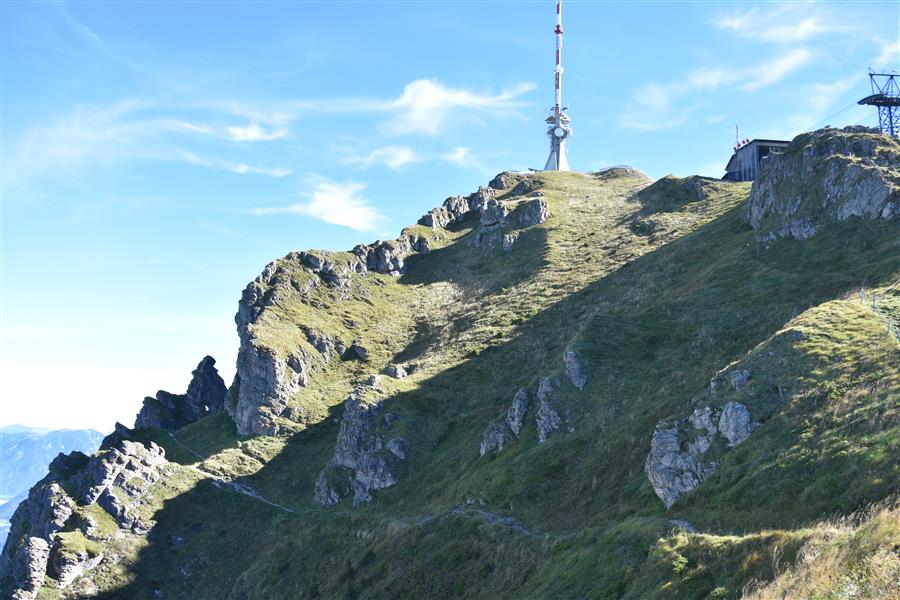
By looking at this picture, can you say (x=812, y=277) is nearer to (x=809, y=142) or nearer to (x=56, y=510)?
(x=809, y=142)

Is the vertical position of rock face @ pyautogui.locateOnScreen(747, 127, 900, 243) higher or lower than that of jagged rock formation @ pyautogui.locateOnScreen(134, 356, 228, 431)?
higher

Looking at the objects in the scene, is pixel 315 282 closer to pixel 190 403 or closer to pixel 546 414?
pixel 190 403

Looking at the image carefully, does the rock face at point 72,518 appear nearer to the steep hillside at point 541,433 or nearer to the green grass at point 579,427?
the steep hillside at point 541,433

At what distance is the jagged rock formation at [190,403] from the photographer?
110875 millimetres

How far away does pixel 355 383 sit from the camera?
104m

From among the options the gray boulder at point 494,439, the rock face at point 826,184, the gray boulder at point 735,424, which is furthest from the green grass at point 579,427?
the rock face at point 826,184

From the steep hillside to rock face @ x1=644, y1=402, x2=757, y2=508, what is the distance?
0.49ft

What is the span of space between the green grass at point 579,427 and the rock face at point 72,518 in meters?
4.30

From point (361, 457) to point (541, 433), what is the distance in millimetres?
28030

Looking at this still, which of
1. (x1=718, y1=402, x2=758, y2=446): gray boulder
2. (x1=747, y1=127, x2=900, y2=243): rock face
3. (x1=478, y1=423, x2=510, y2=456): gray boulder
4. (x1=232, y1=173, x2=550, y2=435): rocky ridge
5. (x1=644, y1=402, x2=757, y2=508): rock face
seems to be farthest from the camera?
(x1=232, y1=173, x2=550, y2=435): rocky ridge

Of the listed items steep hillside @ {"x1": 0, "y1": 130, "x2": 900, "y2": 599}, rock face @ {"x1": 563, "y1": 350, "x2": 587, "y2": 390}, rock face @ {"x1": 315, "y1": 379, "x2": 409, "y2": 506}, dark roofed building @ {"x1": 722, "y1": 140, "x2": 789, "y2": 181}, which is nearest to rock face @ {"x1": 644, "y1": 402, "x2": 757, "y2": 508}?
steep hillside @ {"x1": 0, "y1": 130, "x2": 900, "y2": 599}

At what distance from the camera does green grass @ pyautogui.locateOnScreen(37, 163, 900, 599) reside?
30.6m

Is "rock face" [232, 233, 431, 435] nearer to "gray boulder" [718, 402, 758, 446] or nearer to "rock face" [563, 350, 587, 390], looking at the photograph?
"rock face" [563, 350, 587, 390]

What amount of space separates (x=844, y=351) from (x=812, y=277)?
91.0 feet
